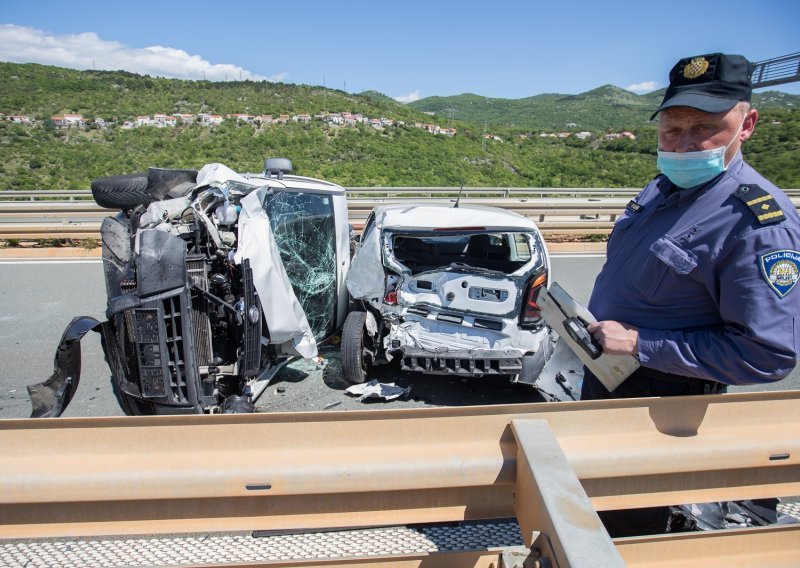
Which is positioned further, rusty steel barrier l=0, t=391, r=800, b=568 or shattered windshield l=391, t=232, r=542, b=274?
shattered windshield l=391, t=232, r=542, b=274

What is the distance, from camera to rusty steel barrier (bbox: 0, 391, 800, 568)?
1.28 meters

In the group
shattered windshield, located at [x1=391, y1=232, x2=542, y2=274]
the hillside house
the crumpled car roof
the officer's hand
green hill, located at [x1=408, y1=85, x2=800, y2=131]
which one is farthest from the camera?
green hill, located at [x1=408, y1=85, x2=800, y2=131]

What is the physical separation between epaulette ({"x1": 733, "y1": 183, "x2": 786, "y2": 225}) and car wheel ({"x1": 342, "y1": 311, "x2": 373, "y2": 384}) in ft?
10.5

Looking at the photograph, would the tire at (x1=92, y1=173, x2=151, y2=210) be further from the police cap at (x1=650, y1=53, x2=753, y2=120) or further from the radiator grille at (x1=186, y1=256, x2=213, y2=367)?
the police cap at (x1=650, y1=53, x2=753, y2=120)

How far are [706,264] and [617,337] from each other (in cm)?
36

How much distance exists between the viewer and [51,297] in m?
6.66

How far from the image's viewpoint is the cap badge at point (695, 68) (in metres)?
1.65

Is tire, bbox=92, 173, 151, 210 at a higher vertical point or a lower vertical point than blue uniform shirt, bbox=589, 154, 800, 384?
higher

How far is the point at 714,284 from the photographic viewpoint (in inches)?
61.7

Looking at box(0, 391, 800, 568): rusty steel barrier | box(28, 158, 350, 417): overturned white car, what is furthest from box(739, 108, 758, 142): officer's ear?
box(28, 158, 350, 417): overturned white car

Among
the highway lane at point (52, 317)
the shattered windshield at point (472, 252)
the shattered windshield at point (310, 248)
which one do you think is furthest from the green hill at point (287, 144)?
the shattered windshield at point (310, 248)

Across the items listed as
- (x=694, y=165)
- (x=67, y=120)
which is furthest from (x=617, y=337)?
(x=67, y=120)

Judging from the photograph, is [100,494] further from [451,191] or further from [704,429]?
[451,191]

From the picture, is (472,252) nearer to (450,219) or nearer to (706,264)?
(450,219)
